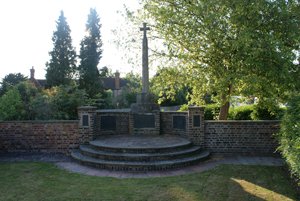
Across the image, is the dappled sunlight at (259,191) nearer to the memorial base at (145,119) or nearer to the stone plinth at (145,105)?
the memorial base at (145,119)

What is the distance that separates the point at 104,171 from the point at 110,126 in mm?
4247

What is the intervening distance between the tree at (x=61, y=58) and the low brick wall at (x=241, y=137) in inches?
967

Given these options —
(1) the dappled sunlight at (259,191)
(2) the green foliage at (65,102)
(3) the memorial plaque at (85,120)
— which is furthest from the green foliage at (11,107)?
(1) the dappled sunlight at (259,191)

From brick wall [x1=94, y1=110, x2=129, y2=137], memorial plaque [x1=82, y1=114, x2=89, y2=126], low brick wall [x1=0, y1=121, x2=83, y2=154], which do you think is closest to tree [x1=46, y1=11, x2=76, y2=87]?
brick wall [x1=94, y1=110, x2=129, y2=137]

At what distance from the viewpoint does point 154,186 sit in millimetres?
6699

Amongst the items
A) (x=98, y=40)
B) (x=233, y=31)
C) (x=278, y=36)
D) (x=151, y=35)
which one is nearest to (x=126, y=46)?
(x=151, y=35)

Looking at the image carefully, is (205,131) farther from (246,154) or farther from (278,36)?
(278,36)

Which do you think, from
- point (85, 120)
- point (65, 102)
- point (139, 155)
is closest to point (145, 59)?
point (85, 120)

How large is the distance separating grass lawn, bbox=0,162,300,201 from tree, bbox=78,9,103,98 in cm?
2472

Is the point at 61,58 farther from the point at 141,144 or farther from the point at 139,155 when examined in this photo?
the point at 139,155

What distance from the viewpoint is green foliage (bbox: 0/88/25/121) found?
1189cm

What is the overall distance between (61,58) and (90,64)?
365cm

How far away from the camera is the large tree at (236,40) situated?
9.46 meters

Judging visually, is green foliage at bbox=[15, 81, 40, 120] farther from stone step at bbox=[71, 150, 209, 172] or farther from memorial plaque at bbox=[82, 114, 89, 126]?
stone step at bbox=[71, 150, 209, 172]
